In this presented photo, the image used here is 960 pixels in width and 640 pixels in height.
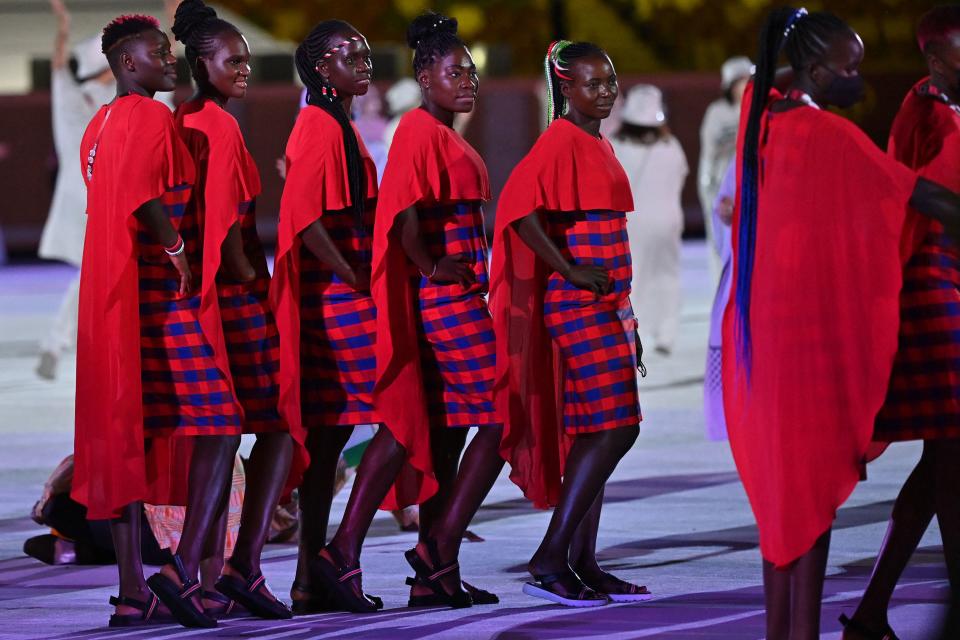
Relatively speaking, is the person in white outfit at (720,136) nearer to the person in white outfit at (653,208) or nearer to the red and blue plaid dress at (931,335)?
the person in white outfit at (653,208)

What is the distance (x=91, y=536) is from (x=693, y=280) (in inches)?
506

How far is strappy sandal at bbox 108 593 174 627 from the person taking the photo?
5.80 meters

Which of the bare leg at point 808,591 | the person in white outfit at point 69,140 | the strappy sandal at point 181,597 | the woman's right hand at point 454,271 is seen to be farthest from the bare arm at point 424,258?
the person in white outfit at point 69,140

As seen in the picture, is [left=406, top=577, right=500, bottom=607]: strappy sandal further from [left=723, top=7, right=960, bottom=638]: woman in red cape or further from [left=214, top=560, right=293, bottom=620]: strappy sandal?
Result: [left=723, top=7, right=960, bottom=638]: woman in red cape

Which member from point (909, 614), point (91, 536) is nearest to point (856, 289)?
point (909, 614)

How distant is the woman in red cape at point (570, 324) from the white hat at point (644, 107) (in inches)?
244

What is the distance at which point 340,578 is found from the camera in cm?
596

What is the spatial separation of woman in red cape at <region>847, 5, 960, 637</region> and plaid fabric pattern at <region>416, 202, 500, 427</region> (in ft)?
4.40

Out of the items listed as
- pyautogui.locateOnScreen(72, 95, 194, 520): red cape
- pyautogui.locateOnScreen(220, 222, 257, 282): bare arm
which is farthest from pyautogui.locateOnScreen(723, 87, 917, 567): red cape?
pyautogui.locateOnScreen(72, 95, 194, 520): red cape

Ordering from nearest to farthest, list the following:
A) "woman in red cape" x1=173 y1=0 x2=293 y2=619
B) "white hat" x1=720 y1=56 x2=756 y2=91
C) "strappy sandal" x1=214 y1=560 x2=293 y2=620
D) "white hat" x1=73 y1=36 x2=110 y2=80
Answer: "woman in red cape" x1=173 y1=0 x2=293 y2=619 → "strappy sandal" x1=214 y1=560 x2=293 y2=620 → "white hat" x1=73 y1=36 x2=110 y2=80 → "white hat" x1=720 y1=56 x2=756 y2=91

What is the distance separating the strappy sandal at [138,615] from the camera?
580 centimetres

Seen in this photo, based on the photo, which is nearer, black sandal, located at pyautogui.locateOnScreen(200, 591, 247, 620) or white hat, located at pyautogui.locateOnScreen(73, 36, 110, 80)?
black sandal, located at pyautogui.locateOnScreen(200, 591, 247, 620)

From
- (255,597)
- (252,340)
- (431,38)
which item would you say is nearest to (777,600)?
(255,597)

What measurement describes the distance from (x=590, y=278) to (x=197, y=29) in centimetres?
139
